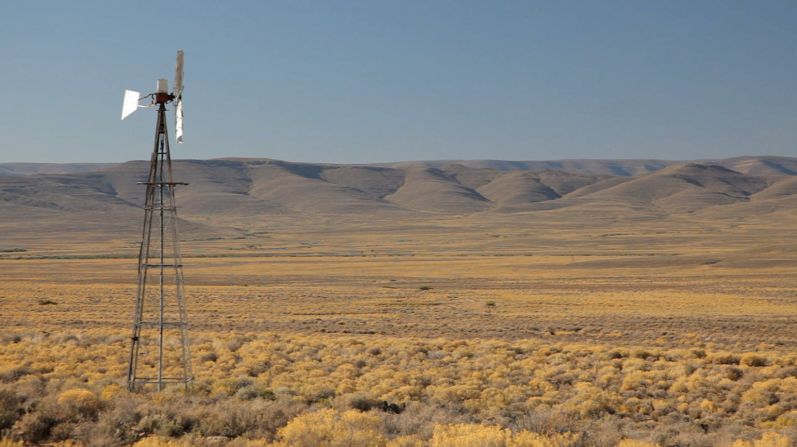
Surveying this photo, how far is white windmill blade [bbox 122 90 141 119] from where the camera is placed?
567 inches

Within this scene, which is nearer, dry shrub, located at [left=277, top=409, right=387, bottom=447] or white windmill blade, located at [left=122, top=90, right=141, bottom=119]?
dry shrub, located at [left=277, top=409, right=387, bottom=447]

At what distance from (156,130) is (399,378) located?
26.4 feet

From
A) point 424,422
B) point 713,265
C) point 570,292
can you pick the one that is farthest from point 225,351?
point 713,265

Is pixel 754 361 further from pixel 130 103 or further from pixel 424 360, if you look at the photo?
pixel 130 103

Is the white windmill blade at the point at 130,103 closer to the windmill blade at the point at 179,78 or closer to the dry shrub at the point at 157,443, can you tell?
the windmill blade at the point at 179,78

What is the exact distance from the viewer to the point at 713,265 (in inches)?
2945

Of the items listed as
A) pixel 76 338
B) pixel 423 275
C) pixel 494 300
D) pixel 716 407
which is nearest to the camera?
pixel 716 407

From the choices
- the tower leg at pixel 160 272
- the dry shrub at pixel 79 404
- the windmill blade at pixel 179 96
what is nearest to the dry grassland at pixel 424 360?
the dry shrub at pixel 79 404

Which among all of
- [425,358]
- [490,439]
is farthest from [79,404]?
[425,358]

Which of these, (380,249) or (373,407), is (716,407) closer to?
(373,407)

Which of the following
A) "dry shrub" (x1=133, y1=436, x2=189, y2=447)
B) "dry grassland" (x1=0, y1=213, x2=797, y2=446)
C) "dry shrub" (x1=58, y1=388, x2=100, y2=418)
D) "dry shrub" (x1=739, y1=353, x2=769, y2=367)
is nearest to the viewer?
"dry shrub" (x1=133, y1=436, x2=189, y2=447)

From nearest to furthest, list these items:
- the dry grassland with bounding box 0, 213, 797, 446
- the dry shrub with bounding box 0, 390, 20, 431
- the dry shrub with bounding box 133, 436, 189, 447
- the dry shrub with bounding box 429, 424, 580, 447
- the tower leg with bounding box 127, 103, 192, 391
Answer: the dry shrub with bounding box 133, 436, 189, 447, the dry shrub with bounding box 429, 424, 580, 447, the dry shrub with bounding box 0, 390, 20, 431, the dry grassland with bounding box 0, 213, 797, 446, the tower leg with bounding box 127, 103, 192, 391

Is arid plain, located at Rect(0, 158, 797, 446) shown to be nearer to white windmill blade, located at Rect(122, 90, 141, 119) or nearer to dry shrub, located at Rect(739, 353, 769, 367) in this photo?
dry shrub, located at Rect(739, 353, 769, 367)

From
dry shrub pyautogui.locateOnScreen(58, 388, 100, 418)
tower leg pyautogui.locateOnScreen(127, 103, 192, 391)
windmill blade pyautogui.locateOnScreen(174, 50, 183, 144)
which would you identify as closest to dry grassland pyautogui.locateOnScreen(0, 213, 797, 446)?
dry shrub pyautogui.locateOnScreen(58, 388, 100, 418)
